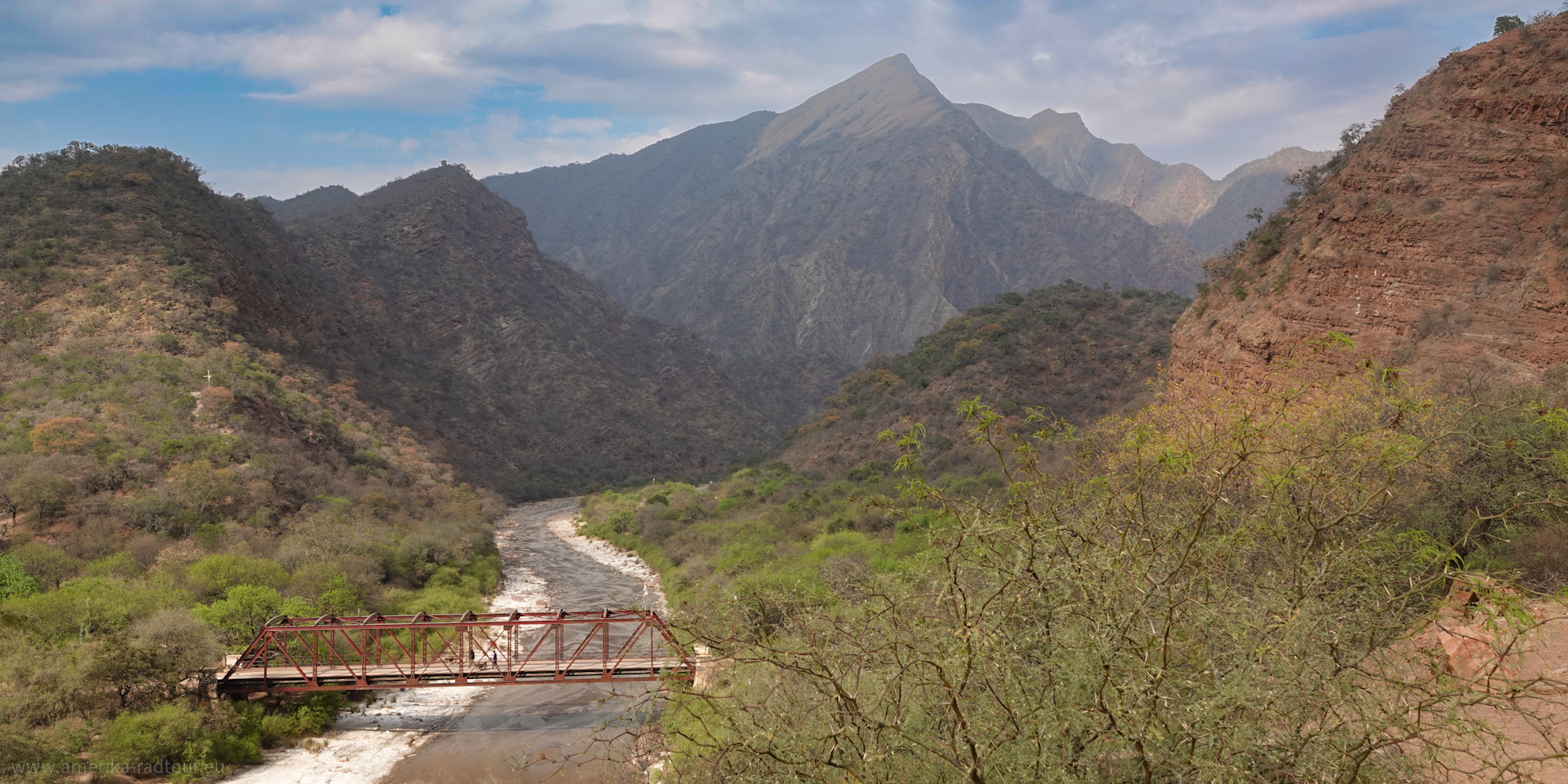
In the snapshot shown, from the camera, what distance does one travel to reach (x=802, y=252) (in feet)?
418

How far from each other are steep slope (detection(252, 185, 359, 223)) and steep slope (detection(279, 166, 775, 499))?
13262 millimetres

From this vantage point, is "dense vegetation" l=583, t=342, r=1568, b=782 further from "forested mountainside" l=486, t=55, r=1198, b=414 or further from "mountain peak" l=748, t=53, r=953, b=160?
"mountain peak" l=748, t=53, r=953, b=160

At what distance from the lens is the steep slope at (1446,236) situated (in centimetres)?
1733

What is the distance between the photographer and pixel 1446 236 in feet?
64.3

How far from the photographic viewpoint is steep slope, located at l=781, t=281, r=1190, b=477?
4219 centimetres

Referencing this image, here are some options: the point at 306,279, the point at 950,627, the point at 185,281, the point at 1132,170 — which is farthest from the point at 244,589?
the point at 1132,170

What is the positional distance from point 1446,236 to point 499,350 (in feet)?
244

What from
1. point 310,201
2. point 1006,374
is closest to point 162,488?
point 1006,374

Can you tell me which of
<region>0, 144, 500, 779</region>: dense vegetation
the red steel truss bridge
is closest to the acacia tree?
the red steel truss bridge

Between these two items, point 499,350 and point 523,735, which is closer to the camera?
point 523,735

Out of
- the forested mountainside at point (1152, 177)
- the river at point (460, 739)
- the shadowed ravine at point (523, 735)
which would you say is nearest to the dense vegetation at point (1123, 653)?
the shadowed ravine at point (523, 735)

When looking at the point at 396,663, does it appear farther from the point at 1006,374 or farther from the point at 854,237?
the point at 854,237

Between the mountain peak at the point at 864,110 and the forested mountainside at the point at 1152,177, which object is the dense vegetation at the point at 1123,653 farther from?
the mountain peak at the point at 864,110

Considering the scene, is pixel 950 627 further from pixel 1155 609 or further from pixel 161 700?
pixel 161 700
